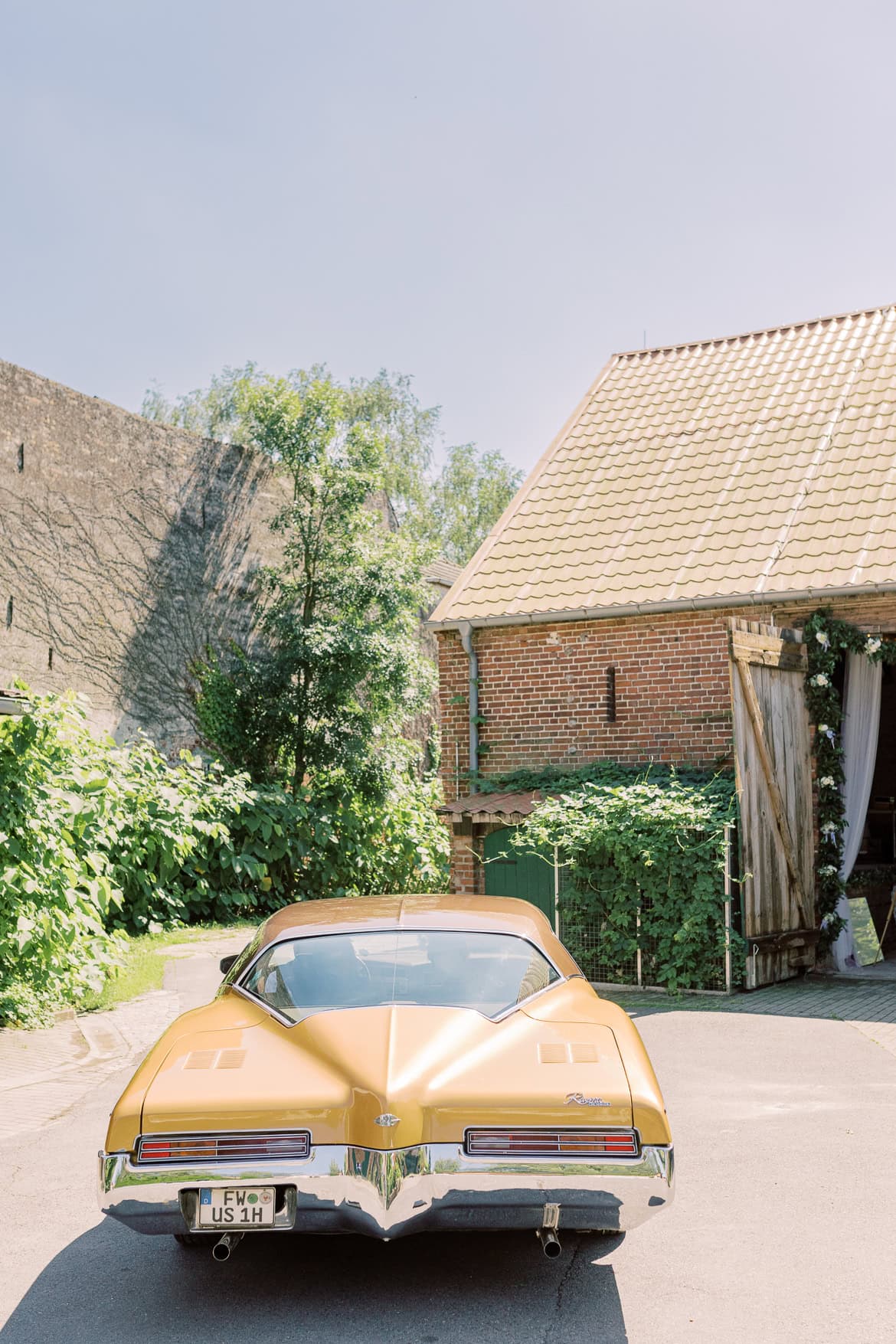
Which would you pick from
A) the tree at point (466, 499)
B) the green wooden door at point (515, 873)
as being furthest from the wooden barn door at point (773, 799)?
the tree at point (466, 499)

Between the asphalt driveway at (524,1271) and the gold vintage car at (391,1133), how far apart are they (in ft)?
0.94

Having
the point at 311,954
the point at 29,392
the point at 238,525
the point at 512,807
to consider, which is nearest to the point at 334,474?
the point at 238,525

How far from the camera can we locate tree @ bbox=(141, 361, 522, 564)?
1705 inches

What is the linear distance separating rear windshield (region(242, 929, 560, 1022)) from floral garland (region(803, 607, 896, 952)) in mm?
7713

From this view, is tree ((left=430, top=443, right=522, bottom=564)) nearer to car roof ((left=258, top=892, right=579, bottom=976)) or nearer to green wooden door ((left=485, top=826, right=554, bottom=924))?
green wooden door ((left=485, top=826, right=554, bottom=924))

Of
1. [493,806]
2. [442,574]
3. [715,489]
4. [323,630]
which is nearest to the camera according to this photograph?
[493,806]

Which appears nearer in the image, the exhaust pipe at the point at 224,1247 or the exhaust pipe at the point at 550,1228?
the exhaust pipe at the point at 550,1228

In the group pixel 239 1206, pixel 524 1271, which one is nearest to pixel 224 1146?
pixel 239 1206

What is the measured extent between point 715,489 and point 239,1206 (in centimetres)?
1133

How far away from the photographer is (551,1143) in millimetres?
3916

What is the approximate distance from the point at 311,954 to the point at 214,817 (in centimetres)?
1162

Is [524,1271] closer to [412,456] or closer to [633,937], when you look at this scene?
[633,937]

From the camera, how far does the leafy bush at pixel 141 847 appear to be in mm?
9008

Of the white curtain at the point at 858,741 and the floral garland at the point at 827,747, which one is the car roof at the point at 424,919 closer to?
the floral garland at the point at 827,747
